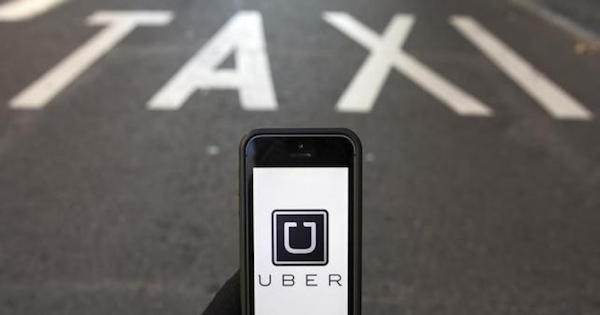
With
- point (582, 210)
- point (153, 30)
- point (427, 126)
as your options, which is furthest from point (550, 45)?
point (582, 210)

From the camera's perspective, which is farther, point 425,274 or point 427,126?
point 427,126

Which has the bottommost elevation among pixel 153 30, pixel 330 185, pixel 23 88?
pixel 153 30

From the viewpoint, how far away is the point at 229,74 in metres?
8.34

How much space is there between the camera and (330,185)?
1.71m

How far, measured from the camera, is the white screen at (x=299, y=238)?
1696 mm

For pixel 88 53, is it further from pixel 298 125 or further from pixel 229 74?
pixel 298 125

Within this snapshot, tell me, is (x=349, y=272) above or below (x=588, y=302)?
above

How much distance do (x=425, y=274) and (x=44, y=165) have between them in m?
2.62

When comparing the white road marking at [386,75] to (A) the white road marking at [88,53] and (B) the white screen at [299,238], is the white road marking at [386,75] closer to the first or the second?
(A) the white road marking at [88,53]

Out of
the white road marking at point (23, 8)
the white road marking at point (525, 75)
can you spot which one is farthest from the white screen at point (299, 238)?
the white road marking at point (23, 8)

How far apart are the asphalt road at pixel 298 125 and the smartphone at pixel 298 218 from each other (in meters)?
2.46

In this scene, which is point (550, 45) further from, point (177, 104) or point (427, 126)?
point (177, 104)

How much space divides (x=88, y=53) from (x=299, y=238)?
7616 millimetres

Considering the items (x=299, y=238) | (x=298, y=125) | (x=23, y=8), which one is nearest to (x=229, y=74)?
(x=298, y=125)
